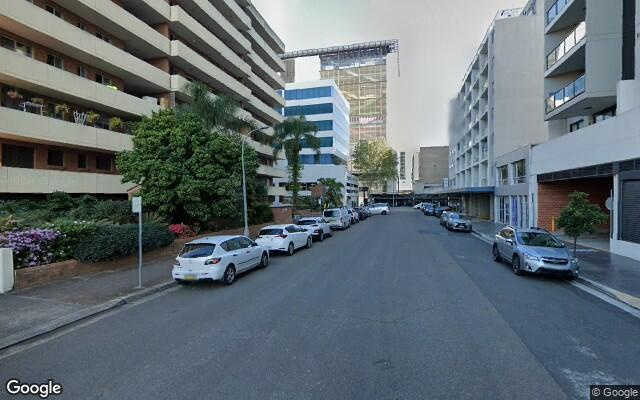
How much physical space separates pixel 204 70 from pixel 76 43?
11.8 m

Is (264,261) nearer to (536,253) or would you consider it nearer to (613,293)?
(536,253)

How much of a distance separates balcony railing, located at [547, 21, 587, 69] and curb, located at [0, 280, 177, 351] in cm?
2359

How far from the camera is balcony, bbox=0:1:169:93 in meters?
17.0

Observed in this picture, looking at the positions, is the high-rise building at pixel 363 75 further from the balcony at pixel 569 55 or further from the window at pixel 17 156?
the window at pixel 17 156

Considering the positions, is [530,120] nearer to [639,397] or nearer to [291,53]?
[639,397]

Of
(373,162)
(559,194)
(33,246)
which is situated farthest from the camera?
(373,162)

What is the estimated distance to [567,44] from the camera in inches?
829

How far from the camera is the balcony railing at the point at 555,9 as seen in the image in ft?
69.9

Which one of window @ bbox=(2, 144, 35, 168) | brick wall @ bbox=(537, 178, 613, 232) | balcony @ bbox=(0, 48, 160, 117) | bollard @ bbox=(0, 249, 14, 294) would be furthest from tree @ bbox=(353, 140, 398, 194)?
bollard @ bbox=(0, 249, 14, 294)

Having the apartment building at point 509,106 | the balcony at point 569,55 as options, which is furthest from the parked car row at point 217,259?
the apartment building at point 509,106

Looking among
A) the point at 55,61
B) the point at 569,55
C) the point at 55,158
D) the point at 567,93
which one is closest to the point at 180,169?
the point at 55,158

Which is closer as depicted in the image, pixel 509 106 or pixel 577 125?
pixel 577 125

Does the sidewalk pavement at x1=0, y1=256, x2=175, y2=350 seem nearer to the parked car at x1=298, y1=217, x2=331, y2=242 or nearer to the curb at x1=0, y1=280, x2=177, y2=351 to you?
the curb at x1=0, y1=280, x2=177, y2=351

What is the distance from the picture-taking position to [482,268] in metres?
12.4
